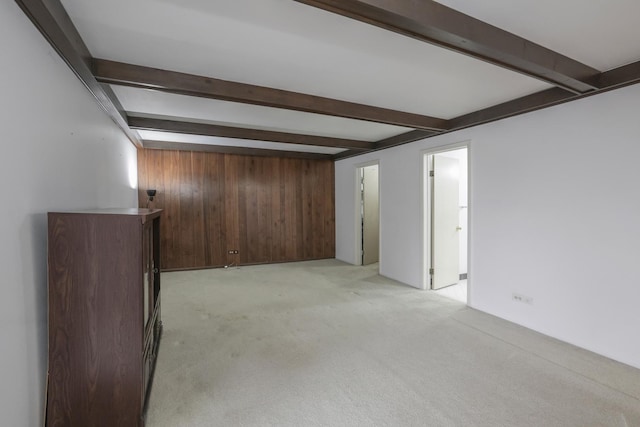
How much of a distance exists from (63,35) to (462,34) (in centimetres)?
223

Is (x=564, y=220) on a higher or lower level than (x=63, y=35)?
lower

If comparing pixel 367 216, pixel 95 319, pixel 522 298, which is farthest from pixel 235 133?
pixel 522 298

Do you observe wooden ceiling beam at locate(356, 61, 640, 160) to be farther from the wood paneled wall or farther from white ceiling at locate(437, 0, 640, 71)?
the wood paneled wall

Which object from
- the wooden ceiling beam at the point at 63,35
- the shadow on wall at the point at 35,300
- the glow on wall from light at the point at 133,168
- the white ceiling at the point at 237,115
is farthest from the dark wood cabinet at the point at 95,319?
the glow on wall from light at the point at 133,168

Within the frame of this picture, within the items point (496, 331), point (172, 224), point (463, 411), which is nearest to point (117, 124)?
point (172, 224)

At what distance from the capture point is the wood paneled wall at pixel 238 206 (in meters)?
5.33

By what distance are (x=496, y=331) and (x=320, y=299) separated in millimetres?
2021

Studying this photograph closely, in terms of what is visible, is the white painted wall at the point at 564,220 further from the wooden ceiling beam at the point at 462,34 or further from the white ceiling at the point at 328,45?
the wooden ceiling beam at the point at 462,34

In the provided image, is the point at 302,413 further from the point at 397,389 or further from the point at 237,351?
the point at 237,351

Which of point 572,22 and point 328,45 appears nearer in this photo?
point 572,22

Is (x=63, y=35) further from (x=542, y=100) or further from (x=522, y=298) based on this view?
(x=522, y=298)

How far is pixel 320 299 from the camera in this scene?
12.8ft

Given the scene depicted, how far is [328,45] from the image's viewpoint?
76.9 inches

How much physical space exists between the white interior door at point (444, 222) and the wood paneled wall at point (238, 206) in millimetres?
2809
